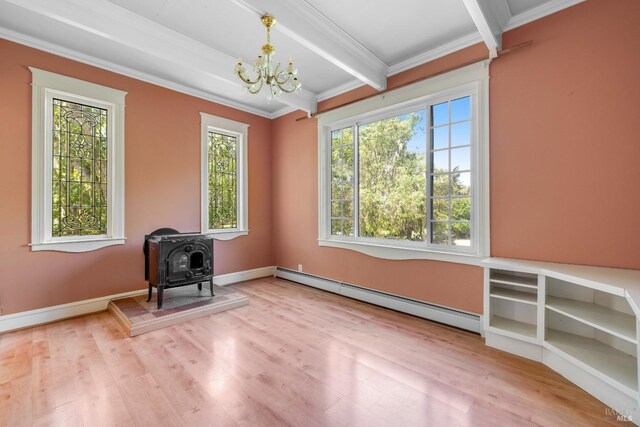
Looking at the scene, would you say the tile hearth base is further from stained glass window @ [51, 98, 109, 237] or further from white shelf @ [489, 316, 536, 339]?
white shelf @ [489, 316, 536, 339]

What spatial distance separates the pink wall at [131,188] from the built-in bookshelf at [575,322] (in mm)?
3772

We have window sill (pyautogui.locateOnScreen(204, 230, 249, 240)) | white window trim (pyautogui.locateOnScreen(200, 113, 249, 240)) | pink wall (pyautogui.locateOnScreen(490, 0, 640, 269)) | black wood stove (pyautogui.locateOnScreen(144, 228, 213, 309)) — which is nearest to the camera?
pink wall (pyautogui.locateOnScreen(490, 0, 640, 269))

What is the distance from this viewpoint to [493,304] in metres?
2.72

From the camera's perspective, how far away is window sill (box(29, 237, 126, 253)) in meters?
3.04

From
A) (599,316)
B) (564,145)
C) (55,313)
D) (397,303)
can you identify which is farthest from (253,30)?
(599,316)

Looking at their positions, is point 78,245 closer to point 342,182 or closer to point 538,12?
point 342,182

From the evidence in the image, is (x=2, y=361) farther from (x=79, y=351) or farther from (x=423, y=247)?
(x=423, y=247)

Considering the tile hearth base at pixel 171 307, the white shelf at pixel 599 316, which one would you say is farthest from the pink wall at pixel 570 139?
the tile hearth base at pixel 171 307

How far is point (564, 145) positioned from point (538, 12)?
48.3 inches

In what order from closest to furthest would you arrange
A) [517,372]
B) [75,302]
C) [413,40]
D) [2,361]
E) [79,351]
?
[517,372] → [2,361] → [79,351] → [413,40] → [75,302]

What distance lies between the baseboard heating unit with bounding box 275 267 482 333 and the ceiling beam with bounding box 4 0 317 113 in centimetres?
309

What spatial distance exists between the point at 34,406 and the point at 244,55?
365cm

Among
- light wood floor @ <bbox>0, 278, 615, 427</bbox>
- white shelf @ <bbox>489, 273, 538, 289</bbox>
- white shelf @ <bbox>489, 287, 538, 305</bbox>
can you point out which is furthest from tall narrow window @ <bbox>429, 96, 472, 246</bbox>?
light wood floor @ <bbox>0, 278, 615, 427</bbox>

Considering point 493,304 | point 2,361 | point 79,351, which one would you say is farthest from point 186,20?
point 493,304
